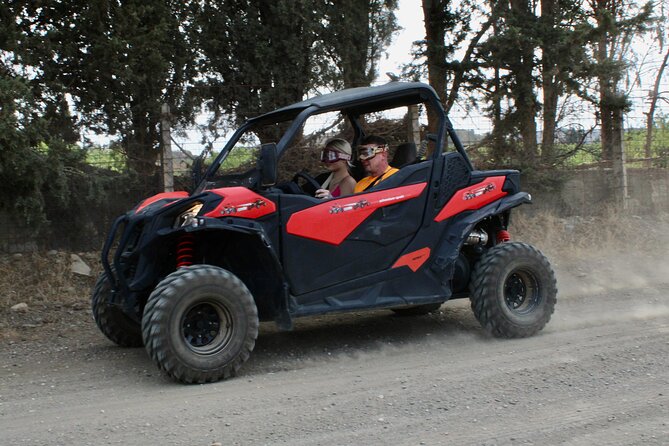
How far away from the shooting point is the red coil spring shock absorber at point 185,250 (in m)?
5.33

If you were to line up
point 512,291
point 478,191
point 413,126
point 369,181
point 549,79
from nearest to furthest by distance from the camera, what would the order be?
1. point 369,181
2. point 478,191
3. point 512,291
4. point 413,126
5. point 549,79

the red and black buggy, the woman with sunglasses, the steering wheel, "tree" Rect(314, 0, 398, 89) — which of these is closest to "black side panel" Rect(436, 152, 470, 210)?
the red and black buggy

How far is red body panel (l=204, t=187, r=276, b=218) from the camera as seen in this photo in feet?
17.0

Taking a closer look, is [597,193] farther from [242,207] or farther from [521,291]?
[242,207]

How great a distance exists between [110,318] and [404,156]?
310cm

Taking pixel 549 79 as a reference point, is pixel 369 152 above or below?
below

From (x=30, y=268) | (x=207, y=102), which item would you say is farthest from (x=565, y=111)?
(x=30, y=268)

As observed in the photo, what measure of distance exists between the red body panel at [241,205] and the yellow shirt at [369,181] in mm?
1076

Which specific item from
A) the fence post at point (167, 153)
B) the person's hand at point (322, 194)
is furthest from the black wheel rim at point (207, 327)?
the fence post at point (167, 153)

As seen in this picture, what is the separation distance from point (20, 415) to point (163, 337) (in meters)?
1.00

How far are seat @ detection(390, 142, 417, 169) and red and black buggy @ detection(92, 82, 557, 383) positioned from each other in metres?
0.01

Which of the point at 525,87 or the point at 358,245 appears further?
the point at 525,87

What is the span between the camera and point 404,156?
6.60 m

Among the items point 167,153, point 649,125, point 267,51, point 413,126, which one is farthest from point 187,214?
point 649,125
